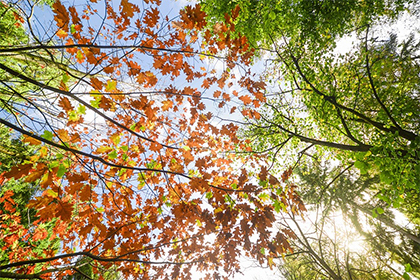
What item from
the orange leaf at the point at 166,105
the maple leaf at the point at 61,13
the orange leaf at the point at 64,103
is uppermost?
the orange leaf at the point at 166,105

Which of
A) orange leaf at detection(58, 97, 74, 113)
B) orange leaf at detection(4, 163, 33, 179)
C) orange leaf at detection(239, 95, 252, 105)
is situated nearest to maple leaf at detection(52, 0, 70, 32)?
orange leaf at detection(58, 97, 74, 113)

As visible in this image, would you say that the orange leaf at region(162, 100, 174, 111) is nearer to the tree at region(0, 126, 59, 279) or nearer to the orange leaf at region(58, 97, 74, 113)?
the orange leaf at region(58, 97, 74, 113)

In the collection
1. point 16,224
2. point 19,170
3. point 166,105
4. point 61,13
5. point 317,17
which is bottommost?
point 19,170

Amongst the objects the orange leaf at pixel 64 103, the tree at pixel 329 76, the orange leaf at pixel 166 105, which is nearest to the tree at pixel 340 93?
the tree at pixel 329 76

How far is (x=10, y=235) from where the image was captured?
246 inches

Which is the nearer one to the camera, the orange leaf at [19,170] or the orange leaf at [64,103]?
the orange leaf at [19,170]

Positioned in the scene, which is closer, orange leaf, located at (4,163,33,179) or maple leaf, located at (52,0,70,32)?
orange leaf, located at (4,163,33,179)

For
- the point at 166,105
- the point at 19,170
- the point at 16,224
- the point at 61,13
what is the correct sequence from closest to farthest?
the point at 19,170
the point at 61,13
the point at 166,105
the point at 16,224

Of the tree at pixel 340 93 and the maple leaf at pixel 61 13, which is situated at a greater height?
the tree at pixel 340 93

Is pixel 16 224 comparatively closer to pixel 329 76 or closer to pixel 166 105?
pixel 166 105

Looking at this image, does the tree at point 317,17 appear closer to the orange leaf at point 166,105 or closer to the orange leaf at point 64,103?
the orange leaf at point 166,105

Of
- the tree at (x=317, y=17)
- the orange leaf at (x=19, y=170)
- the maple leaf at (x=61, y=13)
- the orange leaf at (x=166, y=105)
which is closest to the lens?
→ the orange leaf at (x=19, y=170)

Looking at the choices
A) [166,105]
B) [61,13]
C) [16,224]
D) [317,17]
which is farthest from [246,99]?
[16,224]

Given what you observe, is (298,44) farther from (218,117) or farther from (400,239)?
(400,239)
